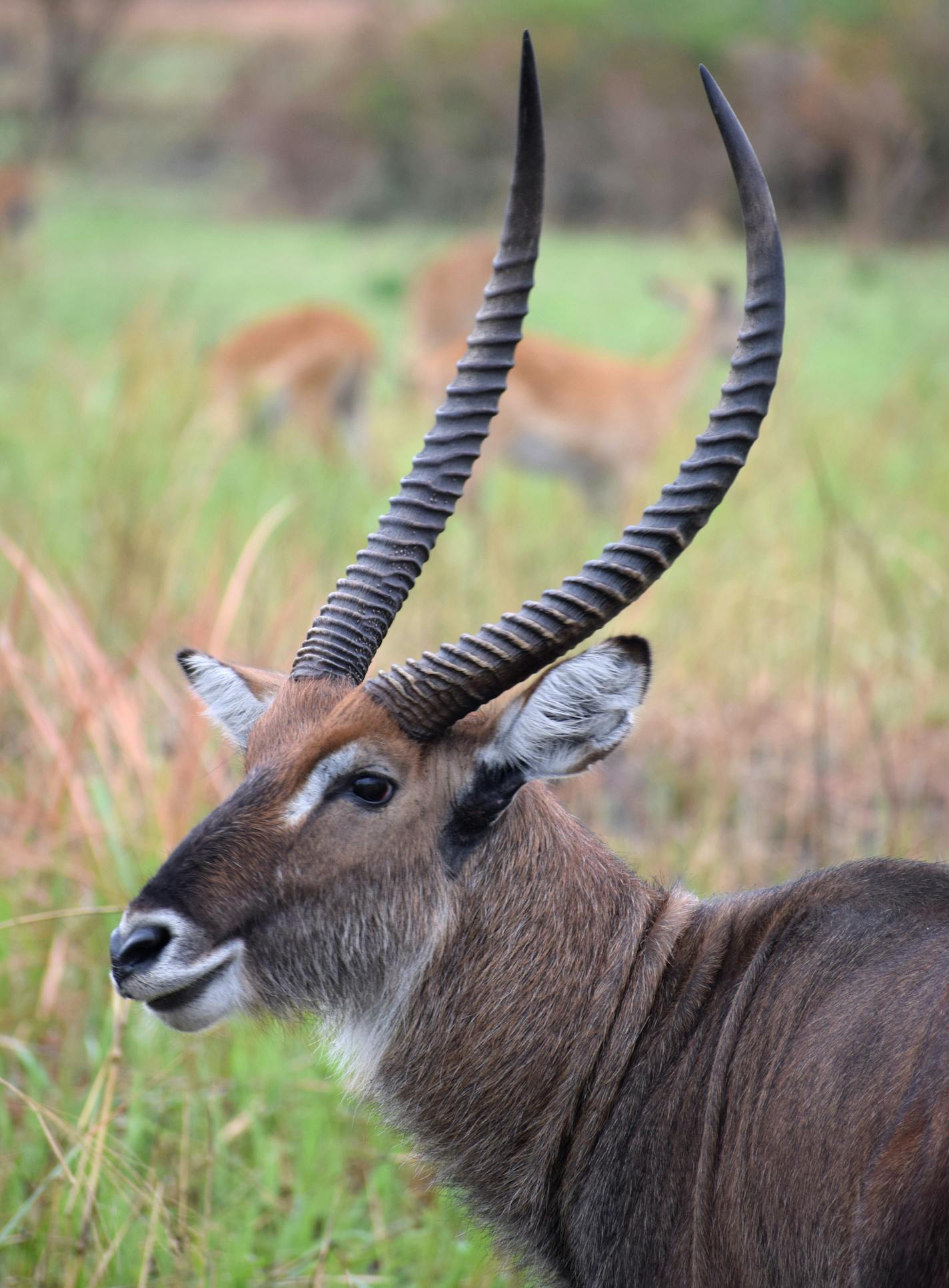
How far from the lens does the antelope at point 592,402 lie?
11.8m

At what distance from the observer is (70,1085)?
386 centimetres

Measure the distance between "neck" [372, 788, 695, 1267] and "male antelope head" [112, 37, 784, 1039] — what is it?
0.05 metres

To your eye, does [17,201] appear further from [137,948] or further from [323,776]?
[137,948]

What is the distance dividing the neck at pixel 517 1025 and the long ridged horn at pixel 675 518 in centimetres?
42

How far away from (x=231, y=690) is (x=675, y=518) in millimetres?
1114

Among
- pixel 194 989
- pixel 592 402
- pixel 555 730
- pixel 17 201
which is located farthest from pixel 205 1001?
pixel 17 201

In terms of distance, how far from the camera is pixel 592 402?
1191 centimetres

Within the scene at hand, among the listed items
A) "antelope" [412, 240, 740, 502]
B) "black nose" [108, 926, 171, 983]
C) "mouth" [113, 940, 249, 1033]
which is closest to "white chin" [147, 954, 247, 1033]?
"mouth" [113, 940, 249, 1033]

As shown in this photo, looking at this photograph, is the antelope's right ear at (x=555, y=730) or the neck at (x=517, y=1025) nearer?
the antelope's right ear at (x=555, y=730)

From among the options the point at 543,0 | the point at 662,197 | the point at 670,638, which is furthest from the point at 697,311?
the point at 543,0

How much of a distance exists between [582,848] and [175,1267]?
1303 millimetres

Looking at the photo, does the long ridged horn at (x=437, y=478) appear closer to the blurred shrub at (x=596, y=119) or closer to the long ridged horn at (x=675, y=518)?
the long ridged horn at (x=675, y=518)

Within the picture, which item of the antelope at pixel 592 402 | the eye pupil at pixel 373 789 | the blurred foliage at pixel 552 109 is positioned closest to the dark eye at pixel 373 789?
the eye pupil at pixel 373 789

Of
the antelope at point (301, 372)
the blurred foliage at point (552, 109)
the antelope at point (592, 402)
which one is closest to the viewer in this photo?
the antelope at point (592, 402)
